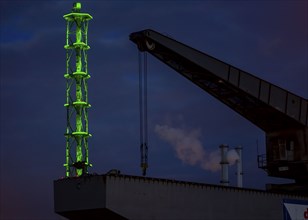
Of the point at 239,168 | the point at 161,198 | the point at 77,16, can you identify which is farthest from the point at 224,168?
the point at 77,16

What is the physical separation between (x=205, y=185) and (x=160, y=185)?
5.08m

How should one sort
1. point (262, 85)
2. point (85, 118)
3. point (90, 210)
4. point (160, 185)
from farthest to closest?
point (85, 118), point (262, 85), point (160, 185), point (90, 210)

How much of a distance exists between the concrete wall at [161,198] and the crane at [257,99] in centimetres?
758

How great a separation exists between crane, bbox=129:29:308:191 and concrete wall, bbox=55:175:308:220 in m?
7.58

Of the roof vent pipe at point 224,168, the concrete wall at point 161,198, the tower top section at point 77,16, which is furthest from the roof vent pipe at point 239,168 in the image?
the tower top section at point 77,16

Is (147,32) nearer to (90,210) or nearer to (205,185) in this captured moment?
(205,185)

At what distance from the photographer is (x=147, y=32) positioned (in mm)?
51219

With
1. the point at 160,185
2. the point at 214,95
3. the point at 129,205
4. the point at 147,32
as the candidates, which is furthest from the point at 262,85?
the point at 129,205

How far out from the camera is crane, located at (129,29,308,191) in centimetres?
5259

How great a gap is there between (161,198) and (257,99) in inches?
643

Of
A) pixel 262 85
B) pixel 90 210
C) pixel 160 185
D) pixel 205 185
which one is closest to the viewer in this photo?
pixel 90 210

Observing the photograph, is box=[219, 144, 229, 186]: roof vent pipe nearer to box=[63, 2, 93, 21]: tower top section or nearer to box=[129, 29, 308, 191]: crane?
box=[129, 29, 308, 191]: crane

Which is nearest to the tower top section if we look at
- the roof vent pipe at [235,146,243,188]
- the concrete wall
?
the roof vent pipe at [235,146,243,188]

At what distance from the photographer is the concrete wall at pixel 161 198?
135ft
